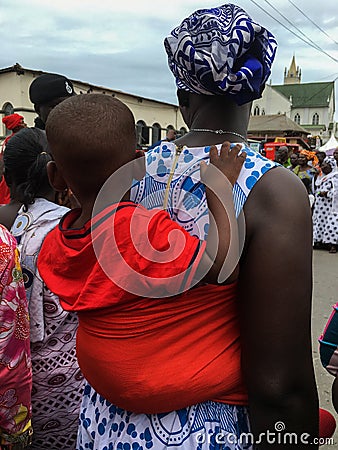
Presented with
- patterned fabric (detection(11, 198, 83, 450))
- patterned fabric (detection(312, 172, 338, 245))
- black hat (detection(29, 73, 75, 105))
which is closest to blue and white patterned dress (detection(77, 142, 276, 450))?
patterned fabric (detection(11, 198, 83, 450))

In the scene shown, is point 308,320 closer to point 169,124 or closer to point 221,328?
point 221,328

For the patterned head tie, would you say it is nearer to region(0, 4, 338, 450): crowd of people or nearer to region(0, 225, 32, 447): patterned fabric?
region(0, 4, 338, 450): crowd of people

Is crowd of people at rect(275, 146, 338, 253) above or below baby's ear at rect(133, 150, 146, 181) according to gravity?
below

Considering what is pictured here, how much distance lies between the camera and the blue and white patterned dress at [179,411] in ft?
3.39

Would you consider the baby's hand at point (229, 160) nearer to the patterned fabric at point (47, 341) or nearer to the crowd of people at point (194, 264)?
the crowd of people at point (194, 264)

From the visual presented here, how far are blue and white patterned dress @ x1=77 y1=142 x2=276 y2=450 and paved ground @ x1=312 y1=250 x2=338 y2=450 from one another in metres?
1.96

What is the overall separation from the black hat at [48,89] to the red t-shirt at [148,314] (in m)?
1.94

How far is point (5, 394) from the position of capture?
1.42 meters

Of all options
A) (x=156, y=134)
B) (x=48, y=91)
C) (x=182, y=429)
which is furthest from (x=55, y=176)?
(x=156, y=134)

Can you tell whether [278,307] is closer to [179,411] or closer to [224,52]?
[179,411]

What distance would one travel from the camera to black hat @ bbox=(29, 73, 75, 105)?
2.75 m

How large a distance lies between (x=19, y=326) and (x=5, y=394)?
0.22 m

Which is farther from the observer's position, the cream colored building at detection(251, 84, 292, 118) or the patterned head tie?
the cream colored building at detection(251, 84, 292, 118)

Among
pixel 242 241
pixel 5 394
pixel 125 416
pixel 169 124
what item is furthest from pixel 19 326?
pixel 169 124
